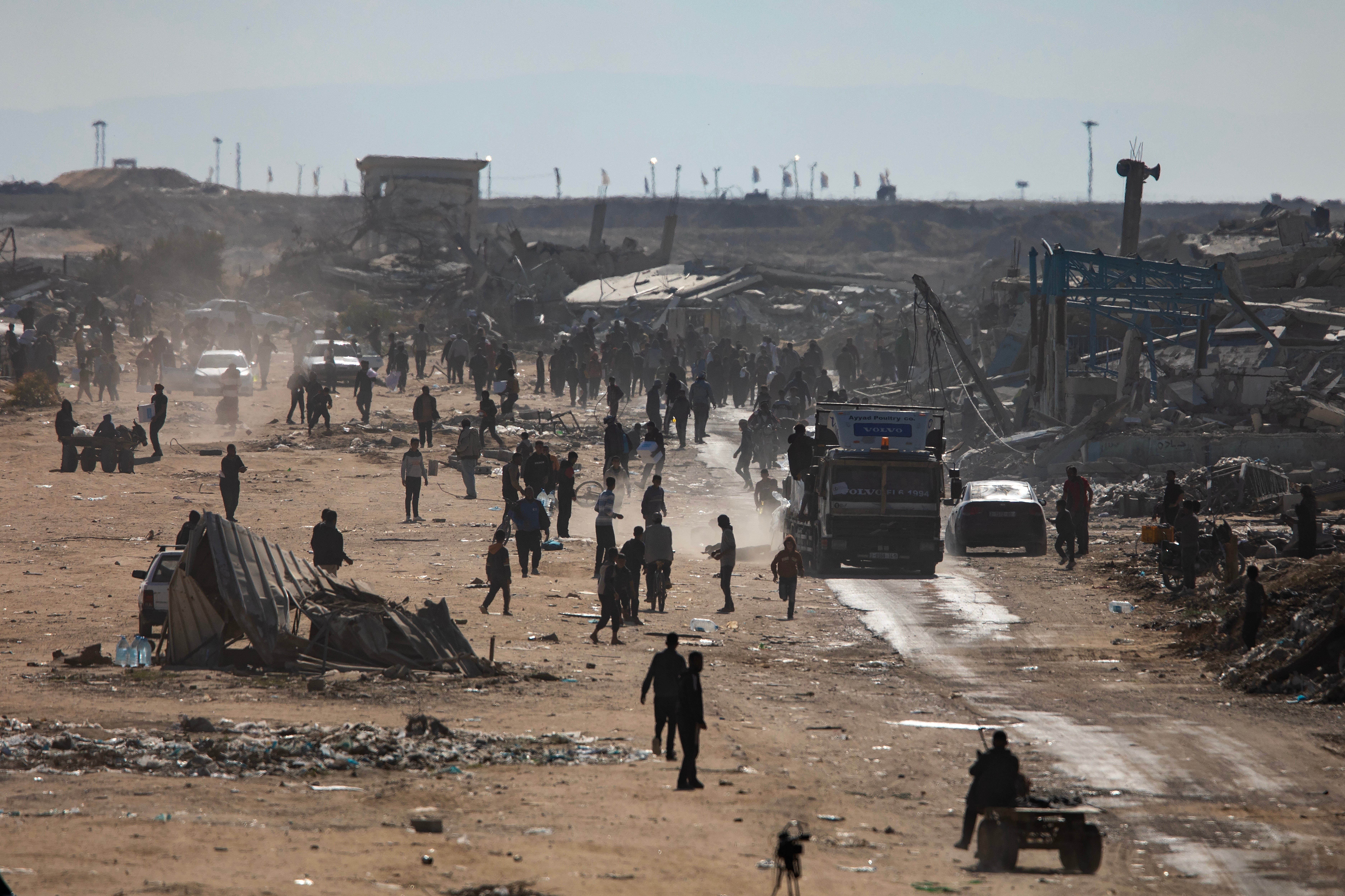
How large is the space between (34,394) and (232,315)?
716 inches

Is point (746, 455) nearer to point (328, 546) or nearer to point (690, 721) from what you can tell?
point (328, 546)

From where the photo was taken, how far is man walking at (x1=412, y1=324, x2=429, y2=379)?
142 ft

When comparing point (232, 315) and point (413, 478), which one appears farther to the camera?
point (232, 315)

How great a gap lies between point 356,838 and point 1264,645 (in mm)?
10425

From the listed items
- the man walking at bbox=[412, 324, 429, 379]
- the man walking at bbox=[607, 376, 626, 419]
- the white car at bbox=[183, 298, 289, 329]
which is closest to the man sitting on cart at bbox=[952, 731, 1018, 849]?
the man walking at bbox=[607, 376, 626, 419]

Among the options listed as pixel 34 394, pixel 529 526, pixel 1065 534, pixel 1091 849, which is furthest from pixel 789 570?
pixel 34 394

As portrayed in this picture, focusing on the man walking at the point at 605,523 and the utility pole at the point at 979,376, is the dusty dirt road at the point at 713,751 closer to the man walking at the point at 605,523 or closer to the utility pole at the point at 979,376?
the man walking at the point at 605,523

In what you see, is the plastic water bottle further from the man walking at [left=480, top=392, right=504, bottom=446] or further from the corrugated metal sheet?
the man walking at [left=480, top=392, right=504, bottom=446]

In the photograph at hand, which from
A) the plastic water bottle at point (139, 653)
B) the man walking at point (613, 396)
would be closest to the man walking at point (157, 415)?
the man walking at point (613, 396)

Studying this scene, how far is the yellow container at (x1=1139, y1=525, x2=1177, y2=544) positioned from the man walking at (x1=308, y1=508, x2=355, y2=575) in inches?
448

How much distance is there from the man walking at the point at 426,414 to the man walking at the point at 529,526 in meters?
9.63

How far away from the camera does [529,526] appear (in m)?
19.3

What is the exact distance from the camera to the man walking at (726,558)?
1777 centimetres

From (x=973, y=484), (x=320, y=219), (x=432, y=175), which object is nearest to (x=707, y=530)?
(x=973, y=484)
